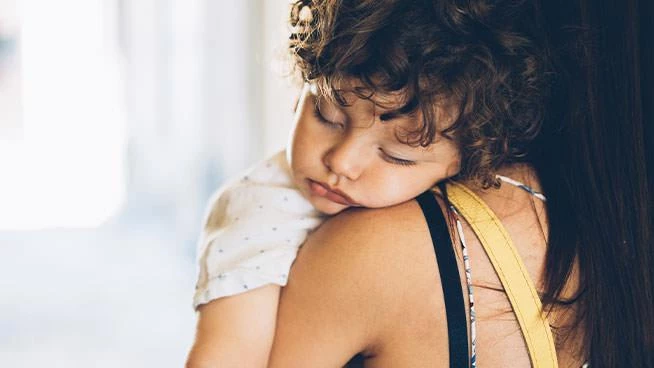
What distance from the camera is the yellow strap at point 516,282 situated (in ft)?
2.81

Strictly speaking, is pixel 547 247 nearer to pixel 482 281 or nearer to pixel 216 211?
pixel 482 281

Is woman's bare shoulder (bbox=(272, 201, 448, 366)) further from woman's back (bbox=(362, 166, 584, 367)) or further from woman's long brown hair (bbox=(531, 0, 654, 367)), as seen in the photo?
woman's long brown hair (bbox=(531, 0, 654, 367))

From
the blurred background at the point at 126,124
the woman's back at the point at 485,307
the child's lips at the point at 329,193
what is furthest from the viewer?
the blurred background at the point at 126,124

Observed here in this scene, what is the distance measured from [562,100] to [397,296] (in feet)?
1.00

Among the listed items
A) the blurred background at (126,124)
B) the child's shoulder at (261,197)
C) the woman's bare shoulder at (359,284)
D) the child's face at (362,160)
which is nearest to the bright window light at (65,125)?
the blurred background at (126,124)

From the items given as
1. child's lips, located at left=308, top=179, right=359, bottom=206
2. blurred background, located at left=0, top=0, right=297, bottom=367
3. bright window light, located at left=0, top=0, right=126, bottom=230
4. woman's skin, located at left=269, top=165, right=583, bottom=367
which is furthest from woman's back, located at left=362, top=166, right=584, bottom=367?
bright window light, located at left=0, top=0, right=126, bottom=230

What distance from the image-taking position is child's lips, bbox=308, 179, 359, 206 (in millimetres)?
971

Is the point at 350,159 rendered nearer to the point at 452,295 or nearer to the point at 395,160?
the point at 395,160

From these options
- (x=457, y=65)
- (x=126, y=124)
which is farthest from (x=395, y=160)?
(x=126, y=124)

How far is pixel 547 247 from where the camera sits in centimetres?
89

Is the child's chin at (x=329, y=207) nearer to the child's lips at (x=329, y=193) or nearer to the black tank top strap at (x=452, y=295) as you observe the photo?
the child's lips at (x=329, y=193)

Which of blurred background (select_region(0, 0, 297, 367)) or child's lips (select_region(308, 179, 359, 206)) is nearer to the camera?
child's lips (select_region(308, 179, 359, 206))

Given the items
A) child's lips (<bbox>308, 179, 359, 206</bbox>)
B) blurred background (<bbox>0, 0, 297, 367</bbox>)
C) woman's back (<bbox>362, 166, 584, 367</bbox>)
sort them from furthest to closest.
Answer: blurred background (<bbox>0, 0, 297, 367</bbox>)
child's lips (<bbox>308, 179, 359, 206</bbox>)
woman's back (<bbox>362, 166, 584, 367</bbox>)

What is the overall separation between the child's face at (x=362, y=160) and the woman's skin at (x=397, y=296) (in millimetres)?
52
